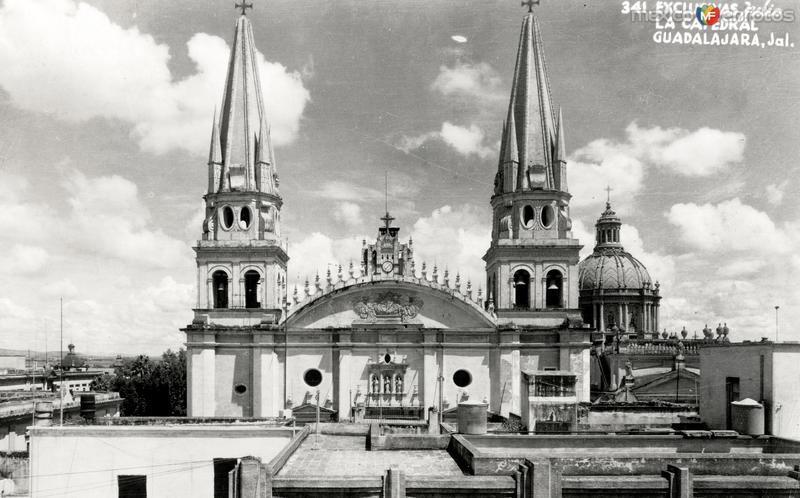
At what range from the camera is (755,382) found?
905 inches

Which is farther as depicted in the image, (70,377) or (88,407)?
(70,377)

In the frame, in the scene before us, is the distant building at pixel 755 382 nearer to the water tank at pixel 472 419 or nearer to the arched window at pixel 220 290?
the water tank at pixel 472 419

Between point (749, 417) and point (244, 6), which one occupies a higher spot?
point (244, 6)

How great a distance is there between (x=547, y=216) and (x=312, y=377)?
17866mm

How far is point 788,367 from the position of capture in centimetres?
2197

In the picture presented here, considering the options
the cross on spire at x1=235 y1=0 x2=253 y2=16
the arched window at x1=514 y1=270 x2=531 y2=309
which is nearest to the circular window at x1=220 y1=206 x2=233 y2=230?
the cross on spire at x1=235 y1=0 x2=253 y2=16

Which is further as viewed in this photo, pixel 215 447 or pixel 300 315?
pixel 300 315

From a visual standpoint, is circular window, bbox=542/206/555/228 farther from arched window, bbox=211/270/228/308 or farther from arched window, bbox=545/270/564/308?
arched window, bbox=211/270/228/308

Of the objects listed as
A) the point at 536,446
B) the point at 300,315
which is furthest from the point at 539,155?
the point at 536,446

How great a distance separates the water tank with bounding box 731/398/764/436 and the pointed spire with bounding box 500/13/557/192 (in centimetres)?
2441

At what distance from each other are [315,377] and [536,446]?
25749 millimetres

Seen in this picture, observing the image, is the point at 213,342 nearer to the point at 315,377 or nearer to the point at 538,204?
the point at 315,377

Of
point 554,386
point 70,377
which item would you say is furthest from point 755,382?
point 70,377

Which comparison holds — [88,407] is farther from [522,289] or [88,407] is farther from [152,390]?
[152,390]
